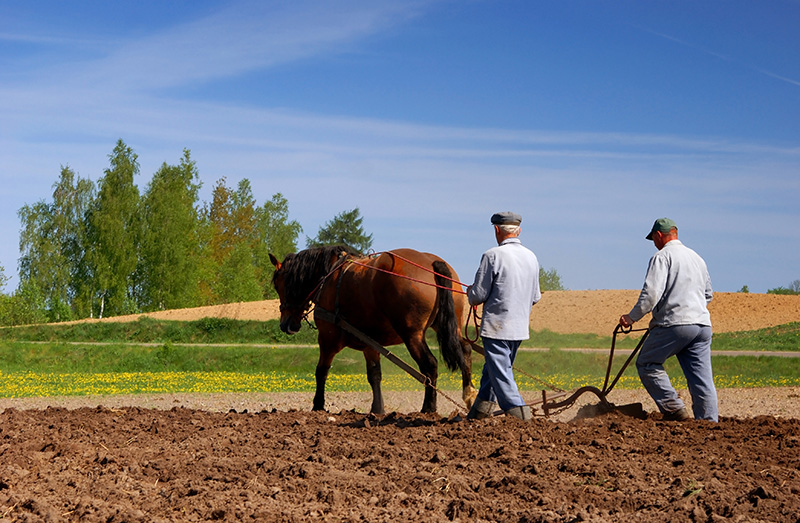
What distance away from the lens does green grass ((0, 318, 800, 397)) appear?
725 inches

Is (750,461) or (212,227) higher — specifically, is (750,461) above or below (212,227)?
below

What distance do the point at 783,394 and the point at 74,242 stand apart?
171 ft

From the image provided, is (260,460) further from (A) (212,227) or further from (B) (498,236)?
(A) (212,227)

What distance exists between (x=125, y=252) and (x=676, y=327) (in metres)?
51.5

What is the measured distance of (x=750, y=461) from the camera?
618cm

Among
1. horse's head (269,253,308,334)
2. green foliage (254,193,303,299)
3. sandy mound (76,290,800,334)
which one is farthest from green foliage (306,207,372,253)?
horse's head (269,253,308,334)

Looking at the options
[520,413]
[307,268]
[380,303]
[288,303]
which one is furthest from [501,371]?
[288,303]

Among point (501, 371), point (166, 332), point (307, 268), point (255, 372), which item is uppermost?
point (307, 268)

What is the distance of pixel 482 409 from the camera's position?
8.07 m

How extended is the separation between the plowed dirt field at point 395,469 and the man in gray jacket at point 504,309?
31 cm

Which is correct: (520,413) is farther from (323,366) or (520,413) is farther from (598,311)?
(598,311)

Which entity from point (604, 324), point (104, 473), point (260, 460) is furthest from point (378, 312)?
point (604, 324)

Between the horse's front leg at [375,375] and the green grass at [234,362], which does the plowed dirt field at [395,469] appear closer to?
the horse's front leg at [375,375]

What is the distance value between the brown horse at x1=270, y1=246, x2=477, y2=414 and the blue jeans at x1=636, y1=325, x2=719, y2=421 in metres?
2.46
